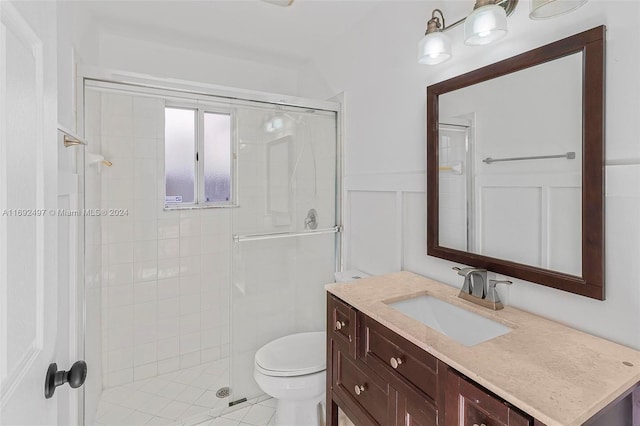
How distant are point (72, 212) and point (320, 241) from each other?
4.62 ft

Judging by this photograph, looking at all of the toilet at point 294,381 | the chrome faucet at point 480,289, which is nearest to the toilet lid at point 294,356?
the toilet at point 294,381

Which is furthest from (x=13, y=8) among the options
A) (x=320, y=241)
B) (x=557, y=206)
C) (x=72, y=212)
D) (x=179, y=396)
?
(x=179, y=396)

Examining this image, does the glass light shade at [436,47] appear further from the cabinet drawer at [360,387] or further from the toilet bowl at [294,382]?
the toilet bowl at [294,382]

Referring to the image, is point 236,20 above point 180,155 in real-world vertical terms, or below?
above

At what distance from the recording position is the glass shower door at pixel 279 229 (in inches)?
78.4

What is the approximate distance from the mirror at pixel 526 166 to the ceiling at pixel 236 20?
92 cm

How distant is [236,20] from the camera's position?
80.7 inches

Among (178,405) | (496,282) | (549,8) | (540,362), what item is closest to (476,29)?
(549,8)

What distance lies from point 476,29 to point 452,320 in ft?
3.57

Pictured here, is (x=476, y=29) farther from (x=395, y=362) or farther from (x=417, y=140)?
(x=395, y=362)

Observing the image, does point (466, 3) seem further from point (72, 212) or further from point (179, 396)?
point (179, 396)

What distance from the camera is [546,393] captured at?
2.32 ft

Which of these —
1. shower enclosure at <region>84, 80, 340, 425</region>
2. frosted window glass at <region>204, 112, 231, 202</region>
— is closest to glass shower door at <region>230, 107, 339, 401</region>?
shower enclosure at <region>84, 80, 340, 425</region>

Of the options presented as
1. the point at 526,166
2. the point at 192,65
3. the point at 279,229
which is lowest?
the point at 279,229
